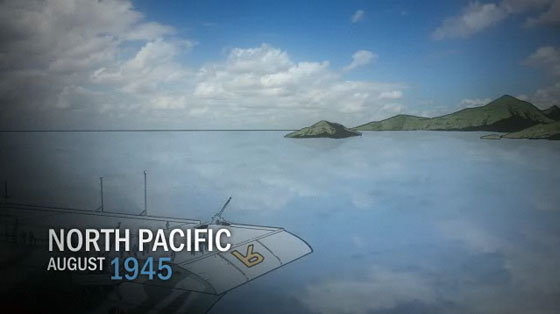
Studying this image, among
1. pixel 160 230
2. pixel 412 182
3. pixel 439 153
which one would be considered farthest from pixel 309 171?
pixel 160 230

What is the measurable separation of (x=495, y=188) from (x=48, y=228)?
11.2 ft

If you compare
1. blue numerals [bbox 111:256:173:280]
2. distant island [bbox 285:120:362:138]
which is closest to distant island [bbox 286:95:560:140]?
distant island [bbox 285:120:362:138]

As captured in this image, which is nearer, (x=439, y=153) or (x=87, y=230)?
(x=87, y=230)

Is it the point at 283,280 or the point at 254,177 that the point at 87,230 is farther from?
the point at 283,280

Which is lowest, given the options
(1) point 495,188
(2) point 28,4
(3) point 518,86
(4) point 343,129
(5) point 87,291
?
(5) point 87,291

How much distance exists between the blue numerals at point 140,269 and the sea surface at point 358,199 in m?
0.39

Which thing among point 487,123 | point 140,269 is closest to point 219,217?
point 140,269

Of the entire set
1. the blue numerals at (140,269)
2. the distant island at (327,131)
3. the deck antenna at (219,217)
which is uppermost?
the distant island at (327,131)

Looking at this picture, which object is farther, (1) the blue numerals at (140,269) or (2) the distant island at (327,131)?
(2) the distant island at (327,131)

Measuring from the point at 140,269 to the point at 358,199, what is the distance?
1.74 m

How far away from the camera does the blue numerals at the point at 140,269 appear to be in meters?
2.83

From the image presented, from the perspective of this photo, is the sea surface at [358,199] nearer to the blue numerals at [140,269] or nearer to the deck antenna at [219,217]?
the deck antenna at [219,217]

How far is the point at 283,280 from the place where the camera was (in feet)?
9.45

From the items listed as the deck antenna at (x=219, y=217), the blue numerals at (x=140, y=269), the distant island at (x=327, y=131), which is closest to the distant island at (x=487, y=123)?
the distant island at (x=327, y=131)
